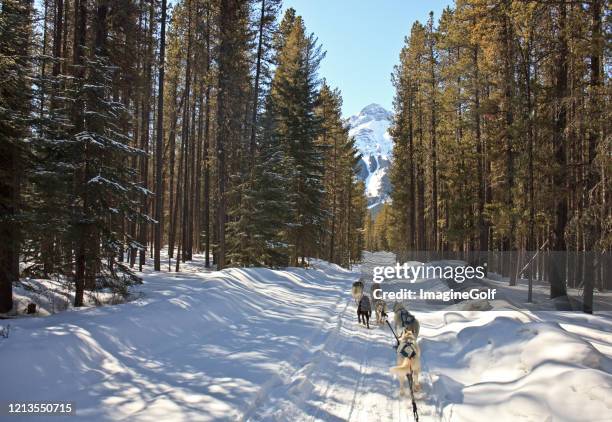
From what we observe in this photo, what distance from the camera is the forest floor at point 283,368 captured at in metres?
5.57

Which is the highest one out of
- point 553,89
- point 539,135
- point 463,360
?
point 553,89

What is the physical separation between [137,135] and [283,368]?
23.9 metres

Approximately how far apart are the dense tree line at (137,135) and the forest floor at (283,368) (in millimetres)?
2521

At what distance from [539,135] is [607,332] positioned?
363 inches

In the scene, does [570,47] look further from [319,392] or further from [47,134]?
[47,134]

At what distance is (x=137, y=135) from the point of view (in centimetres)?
2736

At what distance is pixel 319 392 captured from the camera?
21.6 ft

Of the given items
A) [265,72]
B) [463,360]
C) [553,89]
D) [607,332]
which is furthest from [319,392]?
[265,72]

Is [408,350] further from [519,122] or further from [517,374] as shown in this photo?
[519,122]

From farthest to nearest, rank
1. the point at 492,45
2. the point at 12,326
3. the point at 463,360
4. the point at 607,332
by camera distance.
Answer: the point at 492,45 < the point at 607,332 < the point at 463,360 < the point at 12,326

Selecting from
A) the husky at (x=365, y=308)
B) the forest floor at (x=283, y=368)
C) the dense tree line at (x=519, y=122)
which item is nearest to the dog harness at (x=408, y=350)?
the forest floor at (x=283, y=368)

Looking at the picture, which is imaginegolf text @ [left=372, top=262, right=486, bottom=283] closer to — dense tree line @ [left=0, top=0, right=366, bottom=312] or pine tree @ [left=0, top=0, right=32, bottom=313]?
dense tree line @ [left=0, top=0, right=366, bottom=312]

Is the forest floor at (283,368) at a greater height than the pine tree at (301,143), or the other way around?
the pine tree at (301,143)

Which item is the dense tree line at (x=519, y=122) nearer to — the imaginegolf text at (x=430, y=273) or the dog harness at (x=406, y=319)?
the imaginegolf text at (x=430, y=273)
